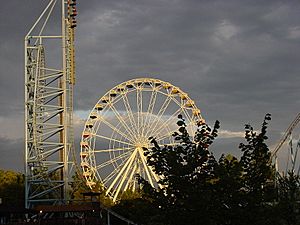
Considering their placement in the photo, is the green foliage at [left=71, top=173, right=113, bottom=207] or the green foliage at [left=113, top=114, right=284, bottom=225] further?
the green foliage at [left=71, top=173, right=113, bottom=207]

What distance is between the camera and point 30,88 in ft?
179

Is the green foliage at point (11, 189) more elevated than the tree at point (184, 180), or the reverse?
the green foliage at point (11, 189)

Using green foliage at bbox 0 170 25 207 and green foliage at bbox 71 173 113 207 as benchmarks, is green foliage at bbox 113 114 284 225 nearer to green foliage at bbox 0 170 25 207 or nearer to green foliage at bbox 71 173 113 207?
green foliage at bbox 71 173 113 207

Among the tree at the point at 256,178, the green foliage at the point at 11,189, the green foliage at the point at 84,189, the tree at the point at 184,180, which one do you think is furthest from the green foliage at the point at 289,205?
the green foliage at the point at 11,189

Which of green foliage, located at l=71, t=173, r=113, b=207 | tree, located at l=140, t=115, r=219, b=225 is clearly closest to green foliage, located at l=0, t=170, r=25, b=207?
green foliage, located at l=71, t=173, r=113, b=207

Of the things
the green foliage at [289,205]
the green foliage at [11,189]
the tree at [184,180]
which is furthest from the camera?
the green foliage at [11,189]

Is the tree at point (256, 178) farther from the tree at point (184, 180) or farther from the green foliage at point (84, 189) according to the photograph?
the green foliage at point (84, 189)

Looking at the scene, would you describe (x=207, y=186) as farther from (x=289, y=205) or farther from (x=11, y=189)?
(x=11, y=189)

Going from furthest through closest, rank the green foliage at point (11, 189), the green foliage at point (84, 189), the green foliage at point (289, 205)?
the green foliage at point (11, 189), the green foliage at point (84, 189), the green foliage at point (289, 205)

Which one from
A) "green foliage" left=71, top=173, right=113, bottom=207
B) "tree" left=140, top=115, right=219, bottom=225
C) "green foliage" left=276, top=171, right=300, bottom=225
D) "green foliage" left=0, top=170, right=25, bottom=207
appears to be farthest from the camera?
"green foliage" left=0, top=170, right=25, bottom=207

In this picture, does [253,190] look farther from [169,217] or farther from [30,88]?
[30,88]

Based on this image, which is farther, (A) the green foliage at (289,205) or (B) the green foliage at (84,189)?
(B) the green foliage at (84,189)

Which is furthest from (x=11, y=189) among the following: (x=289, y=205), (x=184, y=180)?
(x=184, y=180)

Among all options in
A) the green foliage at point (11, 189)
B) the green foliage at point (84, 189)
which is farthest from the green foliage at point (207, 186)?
the green foliage at point (11, 189)
